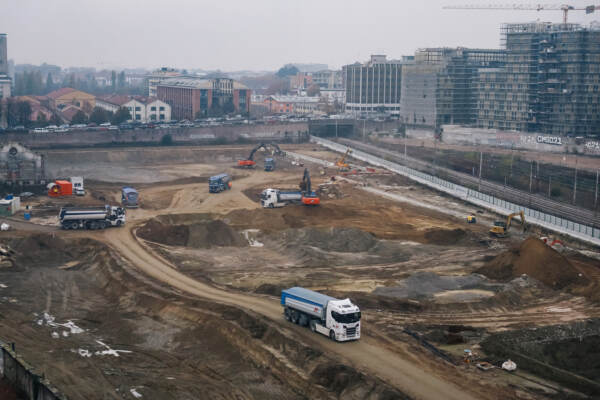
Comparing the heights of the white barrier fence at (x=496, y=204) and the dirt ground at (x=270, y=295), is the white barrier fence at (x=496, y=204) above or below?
above

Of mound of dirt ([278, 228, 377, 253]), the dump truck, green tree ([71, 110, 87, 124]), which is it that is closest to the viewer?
mound of dirt ([278, 228, 377, 253])

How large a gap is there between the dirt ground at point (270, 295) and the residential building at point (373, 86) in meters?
98.3

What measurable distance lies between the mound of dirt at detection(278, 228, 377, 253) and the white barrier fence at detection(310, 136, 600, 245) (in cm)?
1569

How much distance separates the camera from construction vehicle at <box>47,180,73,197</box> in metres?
65.1

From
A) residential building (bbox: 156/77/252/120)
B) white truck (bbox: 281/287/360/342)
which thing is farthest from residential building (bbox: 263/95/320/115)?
white truck (bbox: 281/287/360/342)

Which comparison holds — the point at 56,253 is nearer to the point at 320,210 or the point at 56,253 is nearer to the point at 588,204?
the point at 320,210

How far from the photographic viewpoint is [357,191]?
75188mm

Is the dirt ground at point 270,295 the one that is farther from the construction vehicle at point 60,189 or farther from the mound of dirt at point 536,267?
the construction vehicle at point 60,189

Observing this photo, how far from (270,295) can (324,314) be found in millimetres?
8046

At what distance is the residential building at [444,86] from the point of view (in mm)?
125938

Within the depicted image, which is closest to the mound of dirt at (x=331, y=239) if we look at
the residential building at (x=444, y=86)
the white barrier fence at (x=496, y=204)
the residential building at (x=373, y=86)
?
the white barrier fence at (x=496, y=204)

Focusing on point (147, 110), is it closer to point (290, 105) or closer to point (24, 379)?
point (290, 105)

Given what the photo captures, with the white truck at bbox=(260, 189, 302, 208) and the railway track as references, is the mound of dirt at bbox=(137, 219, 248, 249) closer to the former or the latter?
the white truck at bbox=(260, 189, 302, 208)

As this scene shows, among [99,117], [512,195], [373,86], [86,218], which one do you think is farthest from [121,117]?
[512,195]
